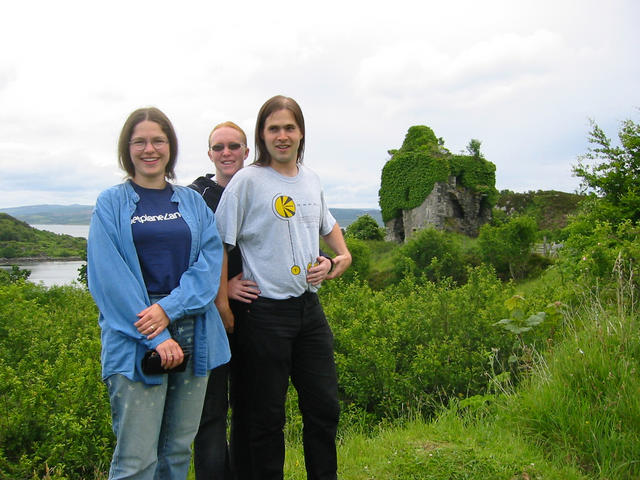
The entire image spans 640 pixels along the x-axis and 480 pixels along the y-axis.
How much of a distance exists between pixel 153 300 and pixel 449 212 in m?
32.3

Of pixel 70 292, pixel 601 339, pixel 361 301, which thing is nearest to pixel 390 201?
pixel 70 292

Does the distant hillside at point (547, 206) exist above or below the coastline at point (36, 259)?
above

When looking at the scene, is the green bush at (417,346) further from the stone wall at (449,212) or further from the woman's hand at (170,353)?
the stone wall at (449,212)

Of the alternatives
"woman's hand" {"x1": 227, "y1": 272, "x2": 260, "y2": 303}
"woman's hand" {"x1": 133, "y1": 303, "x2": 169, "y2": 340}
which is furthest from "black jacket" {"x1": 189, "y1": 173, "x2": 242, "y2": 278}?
"woman's hand" {"x1": 133, "y1": 303, "x2": 169, "y2": 340}

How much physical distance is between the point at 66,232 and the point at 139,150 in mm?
54378

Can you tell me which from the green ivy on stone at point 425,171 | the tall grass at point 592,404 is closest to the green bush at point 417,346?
the tall grass at point 592,404

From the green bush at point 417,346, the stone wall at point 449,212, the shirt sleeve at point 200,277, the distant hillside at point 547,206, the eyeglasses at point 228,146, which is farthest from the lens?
the distant hillside at point 547,206

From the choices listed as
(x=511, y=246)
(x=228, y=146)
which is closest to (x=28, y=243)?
(x=511, y=246)

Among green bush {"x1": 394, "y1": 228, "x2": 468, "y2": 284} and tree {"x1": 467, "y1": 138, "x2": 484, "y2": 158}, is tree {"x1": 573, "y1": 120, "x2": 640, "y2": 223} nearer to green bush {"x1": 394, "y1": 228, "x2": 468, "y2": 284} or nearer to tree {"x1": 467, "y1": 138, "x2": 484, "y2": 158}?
green bush {"x1": 394, "y1": 228, "x2": 468, "y2": 284}

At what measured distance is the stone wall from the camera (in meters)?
32.6

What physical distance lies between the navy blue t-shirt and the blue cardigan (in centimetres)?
4

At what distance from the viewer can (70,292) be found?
16734 millimetres

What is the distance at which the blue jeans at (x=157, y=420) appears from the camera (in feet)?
7.17

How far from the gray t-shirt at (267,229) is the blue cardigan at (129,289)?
0.30m
